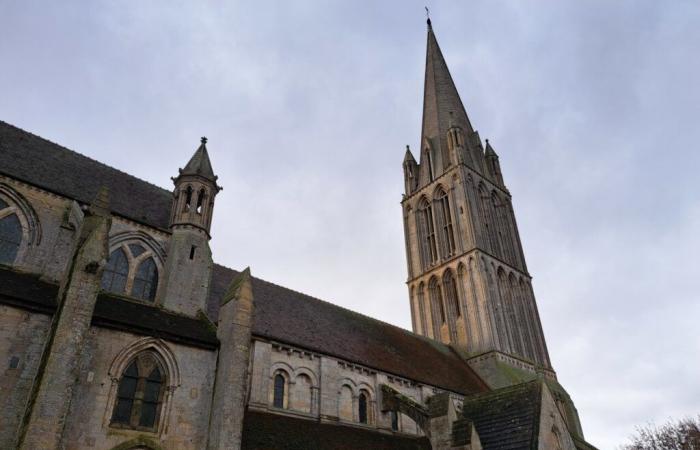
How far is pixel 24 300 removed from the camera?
515 inches

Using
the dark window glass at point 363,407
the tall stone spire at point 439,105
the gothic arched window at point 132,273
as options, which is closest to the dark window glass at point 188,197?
the gothic arched window at point 132,273

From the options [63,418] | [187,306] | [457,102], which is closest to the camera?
[63,418]

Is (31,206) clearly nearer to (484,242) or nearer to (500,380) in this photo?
(500,380)

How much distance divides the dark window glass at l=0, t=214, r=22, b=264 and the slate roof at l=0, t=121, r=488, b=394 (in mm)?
1453

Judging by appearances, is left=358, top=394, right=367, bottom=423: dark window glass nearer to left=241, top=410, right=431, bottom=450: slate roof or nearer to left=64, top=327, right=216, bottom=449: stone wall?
left=241, top=410, right=431, bottom=450: slate roof

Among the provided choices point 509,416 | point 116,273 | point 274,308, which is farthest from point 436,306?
point 116,273

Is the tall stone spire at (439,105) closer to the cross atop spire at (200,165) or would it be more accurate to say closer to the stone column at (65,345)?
the cross atop spire at (200,165)

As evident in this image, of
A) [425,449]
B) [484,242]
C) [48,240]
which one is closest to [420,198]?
[484,242]

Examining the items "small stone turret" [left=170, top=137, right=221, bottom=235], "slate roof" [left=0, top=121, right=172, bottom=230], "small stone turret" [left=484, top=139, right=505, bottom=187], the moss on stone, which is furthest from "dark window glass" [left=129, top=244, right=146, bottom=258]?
"small stone turret" [left=484, top=139, right=505, bottom=187]

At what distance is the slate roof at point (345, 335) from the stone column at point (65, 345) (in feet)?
22.0

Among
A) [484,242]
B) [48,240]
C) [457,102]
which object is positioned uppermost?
[457,102]

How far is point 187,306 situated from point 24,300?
5350 mm

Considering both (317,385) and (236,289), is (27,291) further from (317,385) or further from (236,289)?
(317,385)

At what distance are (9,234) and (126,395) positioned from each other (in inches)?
250
